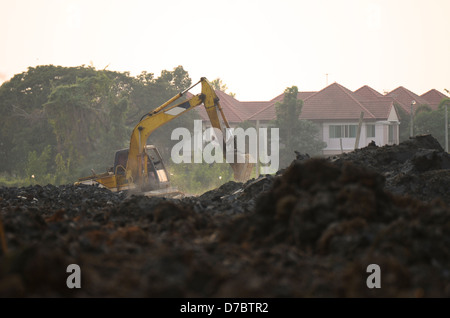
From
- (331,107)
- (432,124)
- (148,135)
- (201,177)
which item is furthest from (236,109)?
(148,135)

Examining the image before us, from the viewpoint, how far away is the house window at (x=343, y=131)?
59.3 m

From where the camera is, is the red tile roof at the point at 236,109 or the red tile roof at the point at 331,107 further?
the red tile roof at the point at 236,109

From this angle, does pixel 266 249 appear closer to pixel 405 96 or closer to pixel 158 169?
pixel 158 169

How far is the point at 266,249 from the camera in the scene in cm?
731

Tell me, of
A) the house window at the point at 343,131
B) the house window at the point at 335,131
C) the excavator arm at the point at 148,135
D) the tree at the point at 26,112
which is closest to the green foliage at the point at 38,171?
the tree at the point at 26,112

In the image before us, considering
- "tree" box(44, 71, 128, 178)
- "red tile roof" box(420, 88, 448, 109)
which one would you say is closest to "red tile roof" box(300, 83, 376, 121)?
"tree" box(44, 71, 128, 178)

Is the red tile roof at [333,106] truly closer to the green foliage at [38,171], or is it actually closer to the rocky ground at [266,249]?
the green foliage at [38,171]

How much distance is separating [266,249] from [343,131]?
53.1 metres

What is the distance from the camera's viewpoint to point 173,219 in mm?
9164

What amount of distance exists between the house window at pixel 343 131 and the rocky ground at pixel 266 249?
166 ft

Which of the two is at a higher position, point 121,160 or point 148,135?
point 148,135

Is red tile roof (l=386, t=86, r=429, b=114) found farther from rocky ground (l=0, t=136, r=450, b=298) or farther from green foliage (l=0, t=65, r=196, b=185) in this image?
rocky ground (l=0, t=136, r=450, b=298)

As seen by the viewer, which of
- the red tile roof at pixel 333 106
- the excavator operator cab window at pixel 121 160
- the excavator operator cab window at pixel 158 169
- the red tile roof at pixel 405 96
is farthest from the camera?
the red tile roof at pixel 405 96
